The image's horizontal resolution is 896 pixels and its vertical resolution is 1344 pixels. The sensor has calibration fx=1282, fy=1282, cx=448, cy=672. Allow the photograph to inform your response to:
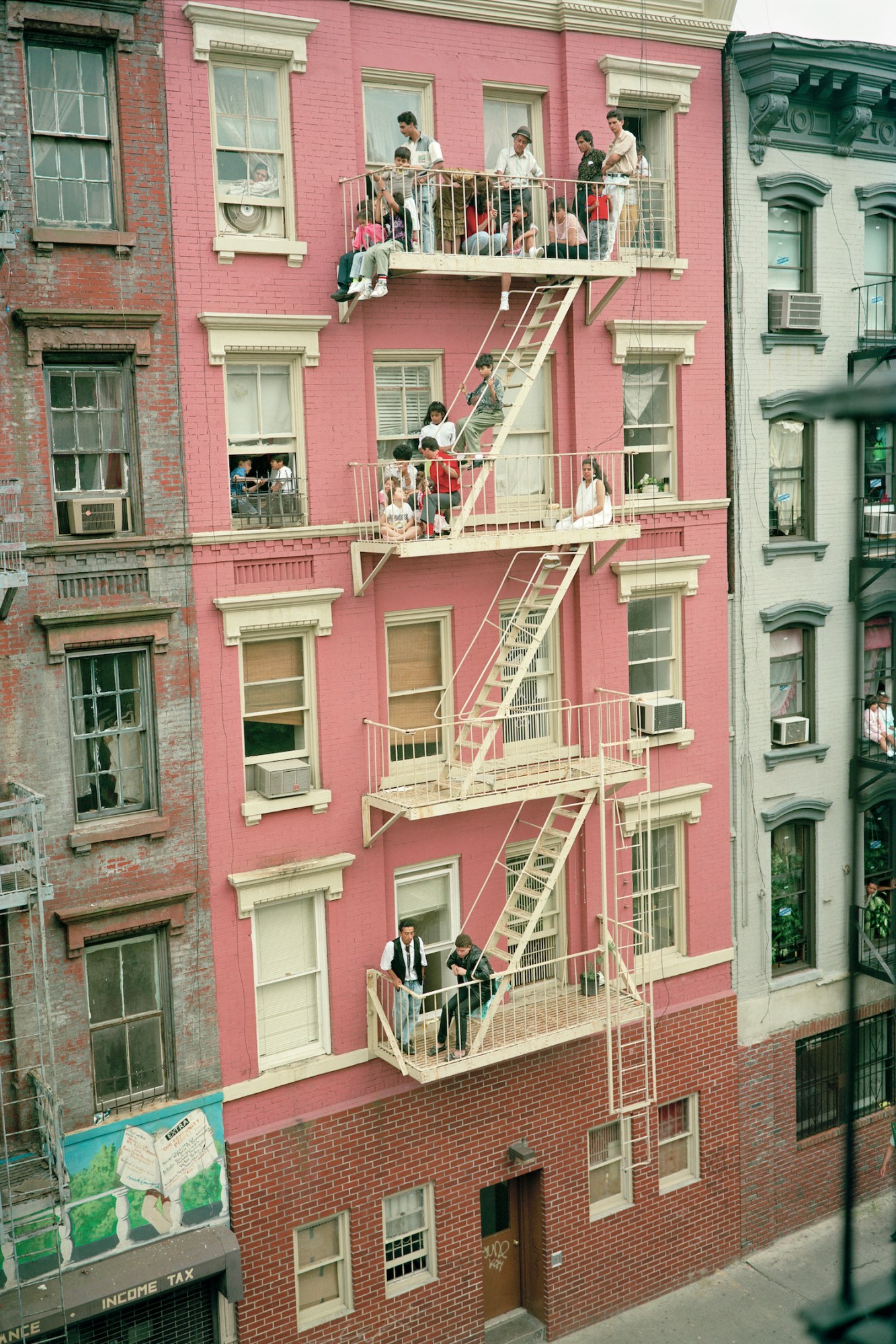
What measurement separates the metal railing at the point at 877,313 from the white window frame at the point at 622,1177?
12465 millimetres

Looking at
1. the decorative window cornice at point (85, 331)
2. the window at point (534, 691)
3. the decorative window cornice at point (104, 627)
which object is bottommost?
the window at point (534, 691)

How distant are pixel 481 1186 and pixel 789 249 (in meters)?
14.2

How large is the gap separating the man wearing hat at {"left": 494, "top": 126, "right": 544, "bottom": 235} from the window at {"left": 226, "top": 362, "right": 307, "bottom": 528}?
3513mm

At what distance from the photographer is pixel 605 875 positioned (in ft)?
57.1

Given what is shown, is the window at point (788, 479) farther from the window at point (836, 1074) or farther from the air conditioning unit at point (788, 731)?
the window at point (836, 1074)

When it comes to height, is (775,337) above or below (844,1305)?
above

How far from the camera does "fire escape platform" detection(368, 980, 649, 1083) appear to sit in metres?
15.3

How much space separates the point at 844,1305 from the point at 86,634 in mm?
10883

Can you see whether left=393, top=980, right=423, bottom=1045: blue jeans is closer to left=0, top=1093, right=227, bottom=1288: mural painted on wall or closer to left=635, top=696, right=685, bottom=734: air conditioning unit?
left=0, top=1093, right=227, bottom=1288: mural painted on wall

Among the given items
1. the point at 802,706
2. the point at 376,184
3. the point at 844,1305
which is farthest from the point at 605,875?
the point at 844,1305

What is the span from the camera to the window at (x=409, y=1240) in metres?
16.5

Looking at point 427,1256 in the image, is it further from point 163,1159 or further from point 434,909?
point 434,909

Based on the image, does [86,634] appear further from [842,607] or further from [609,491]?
[842,607]

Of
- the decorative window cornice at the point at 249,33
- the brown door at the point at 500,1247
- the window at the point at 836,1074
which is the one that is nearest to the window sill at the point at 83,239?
the decorative window cornice at the point at 249,33
